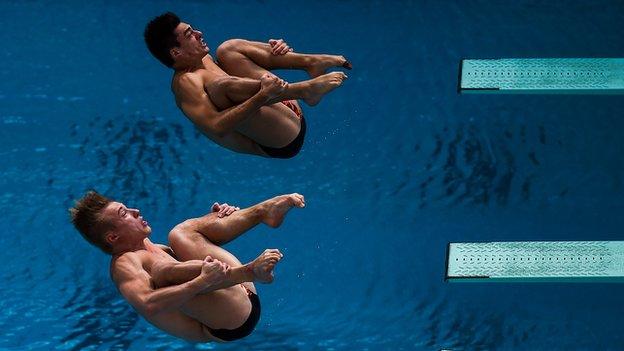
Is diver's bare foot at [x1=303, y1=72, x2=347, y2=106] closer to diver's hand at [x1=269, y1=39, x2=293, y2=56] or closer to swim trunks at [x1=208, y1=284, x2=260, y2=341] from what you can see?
diver's hand at [x1=269, y1=39, x2=293, y2=56]

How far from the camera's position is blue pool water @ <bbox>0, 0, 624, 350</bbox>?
6.83 metres

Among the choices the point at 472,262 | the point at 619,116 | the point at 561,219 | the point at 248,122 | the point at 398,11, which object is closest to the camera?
the point at 248,122

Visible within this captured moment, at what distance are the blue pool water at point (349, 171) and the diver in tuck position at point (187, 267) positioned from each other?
41.3 inches

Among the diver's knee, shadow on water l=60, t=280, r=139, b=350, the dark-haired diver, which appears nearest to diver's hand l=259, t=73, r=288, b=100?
the dark-haired diver

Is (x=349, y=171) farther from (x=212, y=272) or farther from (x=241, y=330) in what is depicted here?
(x=212, y=272)

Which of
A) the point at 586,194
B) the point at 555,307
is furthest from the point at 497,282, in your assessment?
the point at 586,194

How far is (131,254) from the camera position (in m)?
5.62

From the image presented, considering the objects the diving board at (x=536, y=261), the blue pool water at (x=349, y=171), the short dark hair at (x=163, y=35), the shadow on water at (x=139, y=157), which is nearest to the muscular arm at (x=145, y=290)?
the short dark hair at (x=163, y=35)

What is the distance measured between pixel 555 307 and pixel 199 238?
80.0 inches

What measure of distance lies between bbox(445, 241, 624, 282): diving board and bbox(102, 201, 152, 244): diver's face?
4.99 ft

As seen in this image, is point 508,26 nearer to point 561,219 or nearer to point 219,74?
point 561,219

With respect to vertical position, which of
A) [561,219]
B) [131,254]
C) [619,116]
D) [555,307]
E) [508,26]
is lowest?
[131,254]

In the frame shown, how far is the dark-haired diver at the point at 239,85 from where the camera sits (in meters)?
5.81

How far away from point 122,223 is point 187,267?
1.29 feet
